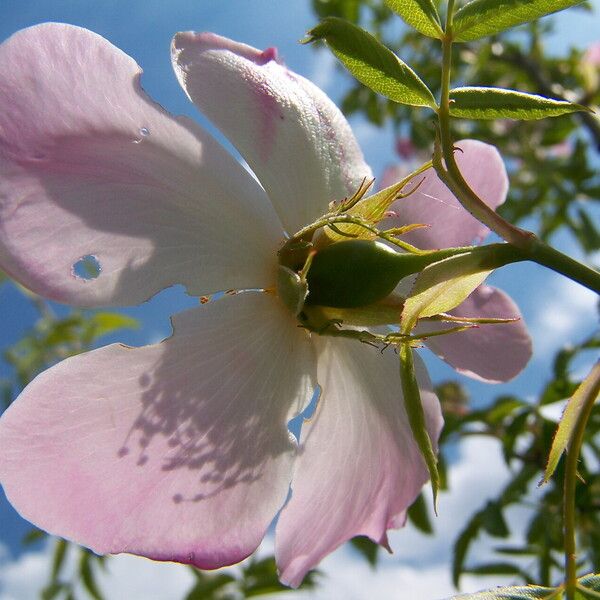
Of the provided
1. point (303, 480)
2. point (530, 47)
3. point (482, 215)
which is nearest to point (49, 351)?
point (303, 480)

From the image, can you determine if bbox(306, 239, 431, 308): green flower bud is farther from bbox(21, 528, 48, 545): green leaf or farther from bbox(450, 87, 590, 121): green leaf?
bbox(21, 528, 48, 545): green leaf

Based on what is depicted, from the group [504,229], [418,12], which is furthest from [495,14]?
[504,229]

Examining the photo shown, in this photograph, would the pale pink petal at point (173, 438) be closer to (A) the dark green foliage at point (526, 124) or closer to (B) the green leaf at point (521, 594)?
(B) the green leaf at point (521, 594)

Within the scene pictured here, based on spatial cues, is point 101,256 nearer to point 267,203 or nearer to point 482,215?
point 267,203

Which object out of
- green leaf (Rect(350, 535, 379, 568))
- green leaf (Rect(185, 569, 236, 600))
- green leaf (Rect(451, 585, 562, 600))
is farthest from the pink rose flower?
green leaf (Rect(185, 569, 236, 600))

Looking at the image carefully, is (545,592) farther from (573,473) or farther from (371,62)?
(371,62)

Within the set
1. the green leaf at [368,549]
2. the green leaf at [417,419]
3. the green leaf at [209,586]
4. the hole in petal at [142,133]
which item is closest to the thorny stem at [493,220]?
the green leaf at [417,419]
